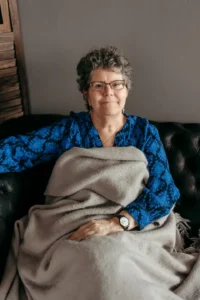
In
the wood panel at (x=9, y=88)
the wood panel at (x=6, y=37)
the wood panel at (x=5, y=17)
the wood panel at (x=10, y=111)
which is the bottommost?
the wood panel at (x=10, y=111)

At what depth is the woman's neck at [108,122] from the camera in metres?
1.30

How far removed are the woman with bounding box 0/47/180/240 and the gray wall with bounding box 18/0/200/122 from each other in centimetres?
25

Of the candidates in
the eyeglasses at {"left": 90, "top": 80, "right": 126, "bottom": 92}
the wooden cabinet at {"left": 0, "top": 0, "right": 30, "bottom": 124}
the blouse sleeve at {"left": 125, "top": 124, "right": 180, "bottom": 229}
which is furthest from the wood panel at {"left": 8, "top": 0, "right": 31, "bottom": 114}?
the blouse sleeve at {"left": 125, "top": 124, "right": 180, "bottom": 229}

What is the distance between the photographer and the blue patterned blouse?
1.21 meters

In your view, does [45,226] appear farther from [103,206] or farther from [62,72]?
[62,72]

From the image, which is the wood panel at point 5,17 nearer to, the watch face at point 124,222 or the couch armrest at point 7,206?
the couch armrest at point 7,206

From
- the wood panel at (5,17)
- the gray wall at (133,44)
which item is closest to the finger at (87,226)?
the gray wall at (133,44)

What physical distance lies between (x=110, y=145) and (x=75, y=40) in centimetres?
61

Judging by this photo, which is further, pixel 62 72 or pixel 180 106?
pixel 62 72

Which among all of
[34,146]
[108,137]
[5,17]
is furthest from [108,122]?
[5,17]

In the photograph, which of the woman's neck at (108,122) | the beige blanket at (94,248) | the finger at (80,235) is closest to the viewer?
the beige blanket at (94,248)

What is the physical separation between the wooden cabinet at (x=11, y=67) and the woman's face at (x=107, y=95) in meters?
0.62

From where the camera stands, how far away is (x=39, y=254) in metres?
1.16

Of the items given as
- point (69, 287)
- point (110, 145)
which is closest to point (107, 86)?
point (110, 145)
